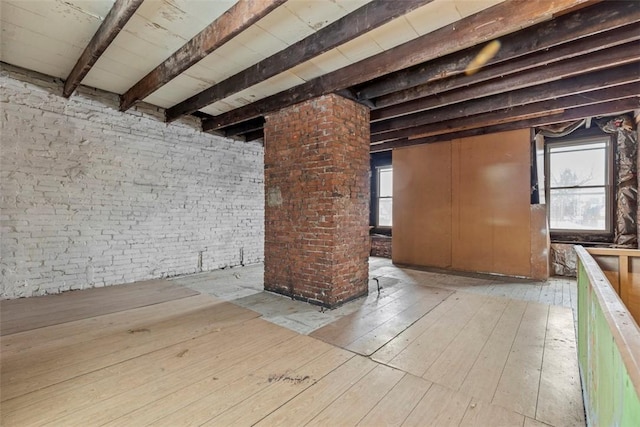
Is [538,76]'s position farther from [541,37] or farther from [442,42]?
[442,42]

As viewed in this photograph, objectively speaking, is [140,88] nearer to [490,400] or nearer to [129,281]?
[129,281]

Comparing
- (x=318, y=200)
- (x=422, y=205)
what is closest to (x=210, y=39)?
(x=318, y=200)

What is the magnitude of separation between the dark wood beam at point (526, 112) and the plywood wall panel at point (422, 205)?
55 cm

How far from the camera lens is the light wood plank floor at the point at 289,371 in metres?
1.64

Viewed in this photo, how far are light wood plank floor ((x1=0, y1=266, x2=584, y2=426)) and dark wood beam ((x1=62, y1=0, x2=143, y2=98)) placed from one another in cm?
266

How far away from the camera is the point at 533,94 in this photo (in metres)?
3.63

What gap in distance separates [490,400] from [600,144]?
5.57 meters

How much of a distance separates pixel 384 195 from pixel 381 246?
1.45 metres

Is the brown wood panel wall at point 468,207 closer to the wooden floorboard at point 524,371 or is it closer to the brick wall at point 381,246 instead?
the brick wall at point 381,246

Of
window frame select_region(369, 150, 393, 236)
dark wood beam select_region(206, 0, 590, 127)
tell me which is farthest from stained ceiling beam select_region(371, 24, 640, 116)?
window frame select_region(369, 150, 393, 236)

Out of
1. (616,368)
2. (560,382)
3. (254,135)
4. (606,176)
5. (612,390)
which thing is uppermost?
(254,135)

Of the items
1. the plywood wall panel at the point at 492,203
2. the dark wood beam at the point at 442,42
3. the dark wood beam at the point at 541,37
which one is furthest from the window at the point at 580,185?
the dark wood beam at the point at 442,42

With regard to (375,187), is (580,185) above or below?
below

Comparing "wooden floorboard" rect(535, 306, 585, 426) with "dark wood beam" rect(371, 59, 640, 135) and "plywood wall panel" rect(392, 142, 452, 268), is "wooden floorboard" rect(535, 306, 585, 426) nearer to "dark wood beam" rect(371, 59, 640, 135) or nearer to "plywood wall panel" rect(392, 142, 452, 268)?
"dark wood beam" rect(371, 59, 640, 135)
